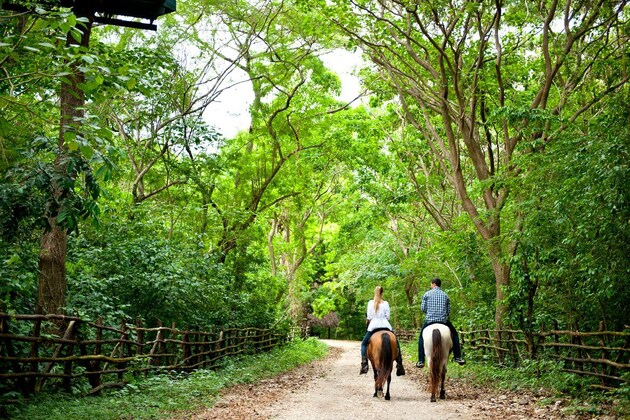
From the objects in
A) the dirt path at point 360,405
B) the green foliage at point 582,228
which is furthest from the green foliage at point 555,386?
the dirt path at point 360,405

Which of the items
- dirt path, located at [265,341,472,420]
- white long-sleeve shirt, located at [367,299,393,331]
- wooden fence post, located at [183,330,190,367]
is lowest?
dirt path, located at [265,341,472,420]

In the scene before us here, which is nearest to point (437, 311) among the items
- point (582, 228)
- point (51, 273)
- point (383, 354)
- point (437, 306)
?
point (437, 306)

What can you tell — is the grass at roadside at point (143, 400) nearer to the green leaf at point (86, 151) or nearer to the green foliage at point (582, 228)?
the green leaf at point (86, 151)

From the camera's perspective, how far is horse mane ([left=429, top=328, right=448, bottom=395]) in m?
9.84

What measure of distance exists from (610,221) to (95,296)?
27.8 ft

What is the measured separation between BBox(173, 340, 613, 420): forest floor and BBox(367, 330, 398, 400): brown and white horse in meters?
0.37

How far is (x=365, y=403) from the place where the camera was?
9.77 m

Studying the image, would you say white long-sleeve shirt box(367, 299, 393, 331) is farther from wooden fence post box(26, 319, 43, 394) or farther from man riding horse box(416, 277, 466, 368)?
wooden fence post box(26, 319, 43, 394)

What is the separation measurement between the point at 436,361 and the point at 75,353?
18.8 feet

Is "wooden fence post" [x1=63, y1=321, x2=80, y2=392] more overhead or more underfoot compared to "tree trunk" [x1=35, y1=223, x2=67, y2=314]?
more underfoot

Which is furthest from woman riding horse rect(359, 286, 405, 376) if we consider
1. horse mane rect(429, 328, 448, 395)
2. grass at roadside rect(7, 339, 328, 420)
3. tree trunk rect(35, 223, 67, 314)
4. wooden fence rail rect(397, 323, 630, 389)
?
tree trunk rect(35, 223, 67, 314)

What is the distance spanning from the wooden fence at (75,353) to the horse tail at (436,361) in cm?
491

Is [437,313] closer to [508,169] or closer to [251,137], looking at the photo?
[508,169]

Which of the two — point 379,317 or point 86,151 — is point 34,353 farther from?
point 379,317
